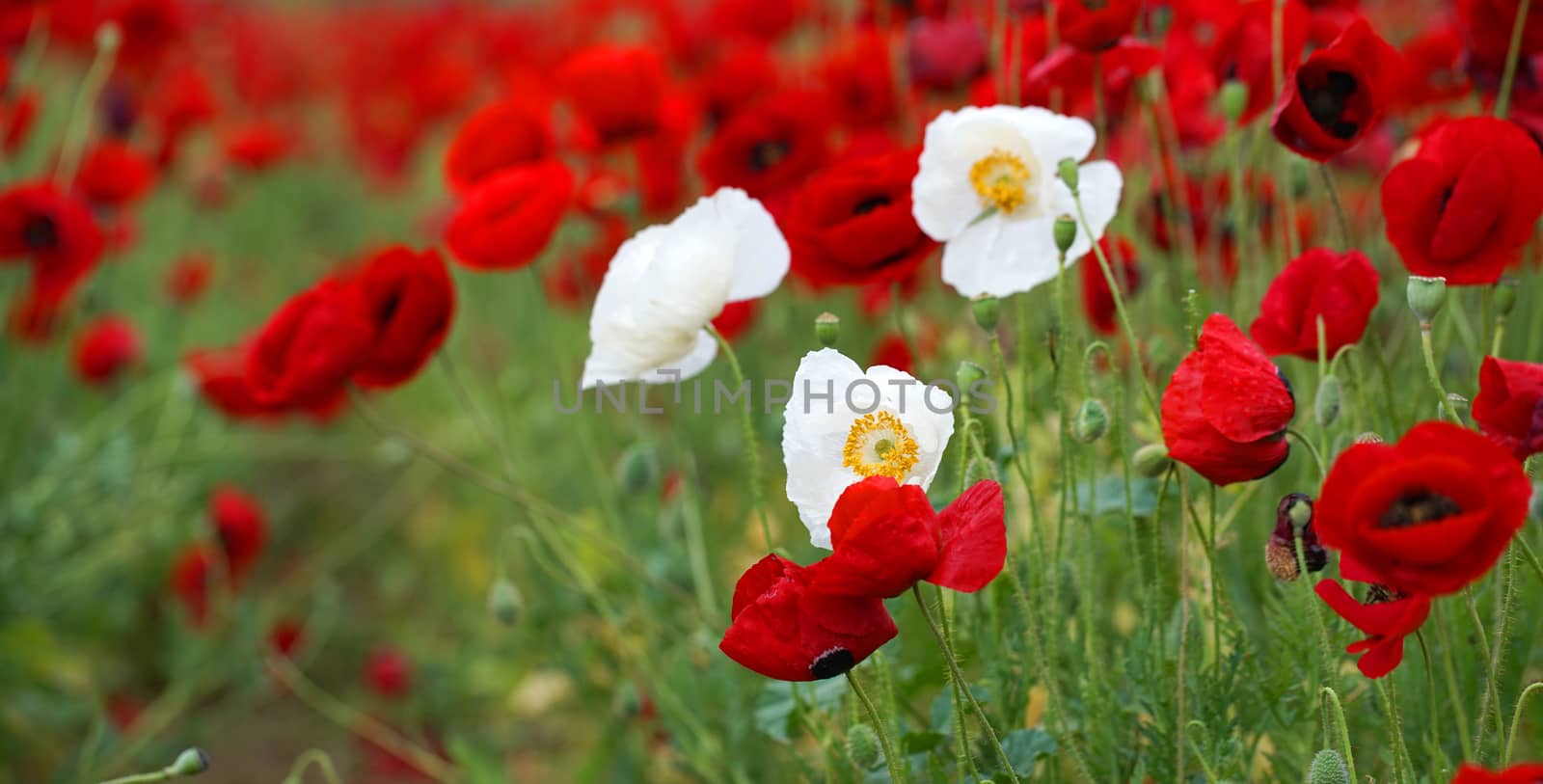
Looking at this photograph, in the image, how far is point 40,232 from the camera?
172 centimetres

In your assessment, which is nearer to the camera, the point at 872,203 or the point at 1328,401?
the point at 1328,401

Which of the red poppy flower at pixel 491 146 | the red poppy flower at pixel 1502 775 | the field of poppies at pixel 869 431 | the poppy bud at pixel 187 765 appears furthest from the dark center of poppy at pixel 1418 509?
the red poppy flower at pixel 491 146

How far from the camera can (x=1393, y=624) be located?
0.65m

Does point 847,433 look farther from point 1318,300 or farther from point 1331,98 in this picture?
point 1331,98

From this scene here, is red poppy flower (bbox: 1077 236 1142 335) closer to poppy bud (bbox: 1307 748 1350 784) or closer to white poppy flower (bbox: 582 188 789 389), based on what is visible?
white poppy flower (bbox: 582 188 789 389)

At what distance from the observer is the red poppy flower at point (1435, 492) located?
585 millimetres

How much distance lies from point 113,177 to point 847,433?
1789 millimetres

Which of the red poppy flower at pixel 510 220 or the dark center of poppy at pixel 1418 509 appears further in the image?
the red poppy flower at pixel 510 220

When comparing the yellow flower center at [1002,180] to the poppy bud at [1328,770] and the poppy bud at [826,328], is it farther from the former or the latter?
the poppy bud at [1328,770]

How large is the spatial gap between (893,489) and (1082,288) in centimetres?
64

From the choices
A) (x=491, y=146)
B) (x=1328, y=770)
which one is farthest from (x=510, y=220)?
(x=1328, y=770)

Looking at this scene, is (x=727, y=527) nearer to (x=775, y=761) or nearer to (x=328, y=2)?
(x=775, y=761)

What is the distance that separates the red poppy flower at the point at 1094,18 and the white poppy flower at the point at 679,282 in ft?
0.94

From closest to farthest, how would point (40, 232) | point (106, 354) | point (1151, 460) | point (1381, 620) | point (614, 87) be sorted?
point (1381, 620) < point (1151, 460) < point (614, 87) < point (40, 232) < point (106, 354)
